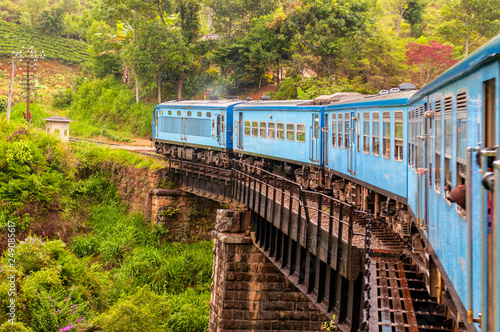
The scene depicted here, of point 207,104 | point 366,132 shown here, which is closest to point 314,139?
point 366,132

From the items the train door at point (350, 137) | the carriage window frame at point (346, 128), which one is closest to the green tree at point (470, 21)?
the carriage window frame at point (346, 128)

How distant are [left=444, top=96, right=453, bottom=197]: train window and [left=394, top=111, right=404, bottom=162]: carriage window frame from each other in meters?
5.05

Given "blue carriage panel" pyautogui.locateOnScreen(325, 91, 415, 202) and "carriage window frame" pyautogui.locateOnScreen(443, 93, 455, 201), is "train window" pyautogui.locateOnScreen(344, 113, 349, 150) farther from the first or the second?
"carriage window frame" pyautogui.locateOnScreen(443, 93, 455, 201)

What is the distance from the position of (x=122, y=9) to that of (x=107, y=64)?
9.11 m

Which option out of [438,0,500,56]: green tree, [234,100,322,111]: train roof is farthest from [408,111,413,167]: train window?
[438,0,500,56]: green tree

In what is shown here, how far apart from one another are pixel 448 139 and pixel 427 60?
32.9 metres

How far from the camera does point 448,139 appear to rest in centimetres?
576

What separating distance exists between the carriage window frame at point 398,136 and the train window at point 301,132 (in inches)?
289

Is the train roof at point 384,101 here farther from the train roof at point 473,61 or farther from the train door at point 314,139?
the train roof at point 473,61

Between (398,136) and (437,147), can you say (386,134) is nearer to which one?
(398,136)

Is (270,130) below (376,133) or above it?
above

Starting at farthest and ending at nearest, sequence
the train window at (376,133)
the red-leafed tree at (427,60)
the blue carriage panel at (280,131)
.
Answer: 1. the red-leafed tree at (427,60)
2. the blue carriage panel at (280,131)
3. the train window at (376,133)

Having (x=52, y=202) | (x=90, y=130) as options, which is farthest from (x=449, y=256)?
(x=90, y=130)

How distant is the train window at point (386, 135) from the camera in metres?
12.0
